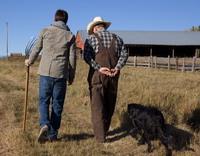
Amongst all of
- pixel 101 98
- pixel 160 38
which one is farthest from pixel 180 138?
pixel 160 38

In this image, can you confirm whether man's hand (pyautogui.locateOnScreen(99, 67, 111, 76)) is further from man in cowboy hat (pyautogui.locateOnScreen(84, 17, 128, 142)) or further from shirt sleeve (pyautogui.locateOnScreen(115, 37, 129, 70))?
shirt sleeve (pyautogui.locateOnScreen(115, 37, 129, 70))

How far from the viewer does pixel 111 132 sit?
27.0ft

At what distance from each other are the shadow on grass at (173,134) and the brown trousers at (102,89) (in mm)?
309

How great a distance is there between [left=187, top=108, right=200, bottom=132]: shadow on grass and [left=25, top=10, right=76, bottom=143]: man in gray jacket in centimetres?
253

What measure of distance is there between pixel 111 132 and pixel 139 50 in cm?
4591

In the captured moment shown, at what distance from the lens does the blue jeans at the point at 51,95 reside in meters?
7.07

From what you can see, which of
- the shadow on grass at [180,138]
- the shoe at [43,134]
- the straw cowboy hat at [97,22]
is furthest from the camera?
the straw cowboy hat at [97,22]

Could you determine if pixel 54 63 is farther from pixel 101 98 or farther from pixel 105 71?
pixel 101 98

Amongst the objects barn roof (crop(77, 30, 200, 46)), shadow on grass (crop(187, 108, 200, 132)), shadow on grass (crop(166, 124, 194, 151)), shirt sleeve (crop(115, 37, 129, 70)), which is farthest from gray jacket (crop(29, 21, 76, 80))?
barn roof (crop(77, 30, 200, 46))

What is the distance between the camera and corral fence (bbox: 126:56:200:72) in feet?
102

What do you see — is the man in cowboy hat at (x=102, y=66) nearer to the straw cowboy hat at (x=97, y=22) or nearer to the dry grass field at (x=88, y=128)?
the straw cowboy hat at (x=97, y=22)

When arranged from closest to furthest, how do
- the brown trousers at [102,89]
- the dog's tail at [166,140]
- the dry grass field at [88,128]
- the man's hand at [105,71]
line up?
the dog's tail at [166,140], the dry grass field at [88,128], the man's hand at [105,71], the brown trousers at [102,89]

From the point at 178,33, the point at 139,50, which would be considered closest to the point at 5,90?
the point at 139,50

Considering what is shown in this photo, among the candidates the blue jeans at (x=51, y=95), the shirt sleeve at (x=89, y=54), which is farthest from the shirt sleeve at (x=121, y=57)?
the blue jeans at (x=51, y=95)
